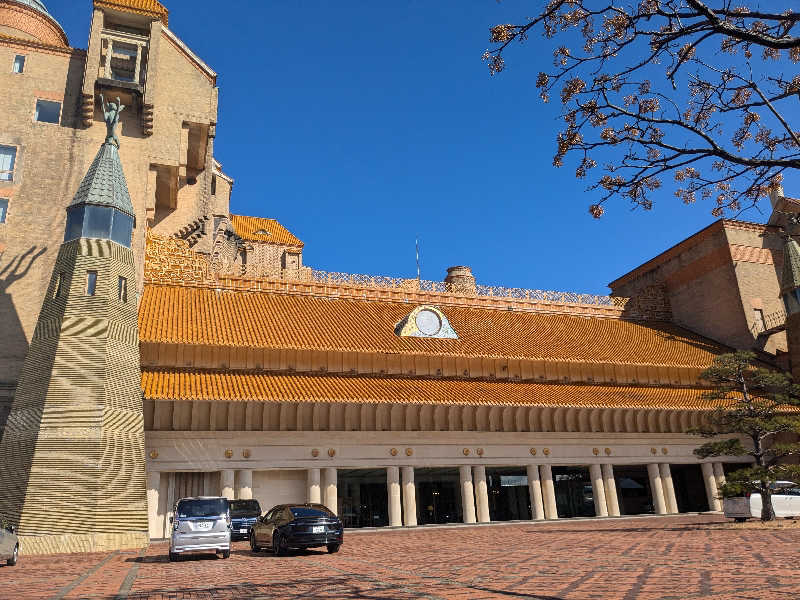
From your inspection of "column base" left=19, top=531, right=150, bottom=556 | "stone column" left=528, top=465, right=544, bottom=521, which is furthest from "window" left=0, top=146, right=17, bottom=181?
"stone column" left=528, top=465, right=544, bottom=521

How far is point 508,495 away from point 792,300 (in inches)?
914

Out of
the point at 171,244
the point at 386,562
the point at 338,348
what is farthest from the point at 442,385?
the point at 386,562

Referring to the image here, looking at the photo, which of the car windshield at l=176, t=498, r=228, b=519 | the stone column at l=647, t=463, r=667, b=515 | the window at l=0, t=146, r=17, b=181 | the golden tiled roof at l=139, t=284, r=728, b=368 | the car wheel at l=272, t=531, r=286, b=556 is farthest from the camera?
the stone column at l=647, t=463, r=667, b=515

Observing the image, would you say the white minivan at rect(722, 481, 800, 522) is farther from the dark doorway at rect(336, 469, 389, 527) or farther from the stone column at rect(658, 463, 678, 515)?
the dark doorway at rect(336, 469, 389, 527)

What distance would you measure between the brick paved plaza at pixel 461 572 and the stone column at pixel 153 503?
806cm

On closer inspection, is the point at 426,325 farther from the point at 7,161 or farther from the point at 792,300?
the point at 792,300

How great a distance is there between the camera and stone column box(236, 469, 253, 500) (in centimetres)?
2806

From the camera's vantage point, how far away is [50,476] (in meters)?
20.4

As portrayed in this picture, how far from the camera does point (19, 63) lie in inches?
1257

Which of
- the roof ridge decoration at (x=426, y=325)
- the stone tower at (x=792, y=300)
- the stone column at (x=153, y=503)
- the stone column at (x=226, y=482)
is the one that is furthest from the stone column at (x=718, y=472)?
the stone column at (x=153, y=503)

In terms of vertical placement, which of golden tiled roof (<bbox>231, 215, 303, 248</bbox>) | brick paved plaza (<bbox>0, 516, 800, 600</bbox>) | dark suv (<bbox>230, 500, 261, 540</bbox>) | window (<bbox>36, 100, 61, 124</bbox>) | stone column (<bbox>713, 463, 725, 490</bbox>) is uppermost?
golden tiled roof (<bbox>231, 215, 303, 248</bbox>)

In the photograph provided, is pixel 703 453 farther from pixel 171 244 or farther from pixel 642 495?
pixel 171 244

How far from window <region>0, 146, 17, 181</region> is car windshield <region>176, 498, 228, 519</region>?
21.7 meters

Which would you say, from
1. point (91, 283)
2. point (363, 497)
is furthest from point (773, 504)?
point (91, 283)
